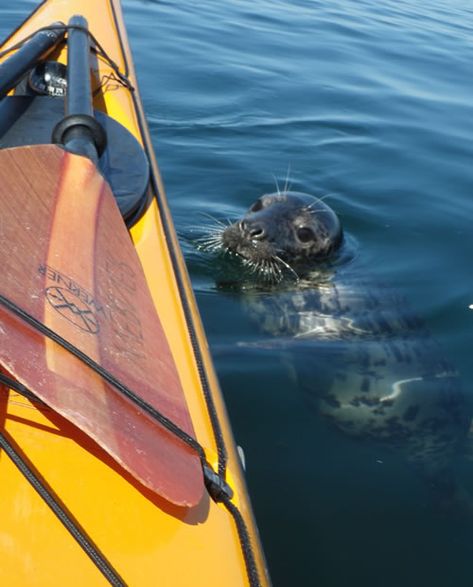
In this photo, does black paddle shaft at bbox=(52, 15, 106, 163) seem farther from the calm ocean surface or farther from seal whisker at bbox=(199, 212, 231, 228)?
seal whisker at bbox=(199, 212, 231, 228)

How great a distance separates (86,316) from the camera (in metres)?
2.11

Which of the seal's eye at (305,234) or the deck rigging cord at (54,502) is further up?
the deck rigging cord at (54,502)

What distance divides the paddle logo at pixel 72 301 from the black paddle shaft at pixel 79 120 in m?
0.92

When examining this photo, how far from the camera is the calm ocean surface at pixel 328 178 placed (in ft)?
10.0

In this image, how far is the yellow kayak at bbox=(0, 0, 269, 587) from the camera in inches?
66.7

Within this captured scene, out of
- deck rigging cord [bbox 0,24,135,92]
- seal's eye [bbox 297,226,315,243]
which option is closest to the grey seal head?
seal's eye [bbox 297,226,315,243]

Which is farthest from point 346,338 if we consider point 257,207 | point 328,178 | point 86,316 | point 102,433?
point 328,178

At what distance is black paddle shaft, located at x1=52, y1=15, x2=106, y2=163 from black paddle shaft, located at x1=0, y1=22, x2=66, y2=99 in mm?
191

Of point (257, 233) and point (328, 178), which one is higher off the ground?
point (257, 233)

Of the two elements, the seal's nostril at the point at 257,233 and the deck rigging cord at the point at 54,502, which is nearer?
the deck rigging cord at the point at 54,502

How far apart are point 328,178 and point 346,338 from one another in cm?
294

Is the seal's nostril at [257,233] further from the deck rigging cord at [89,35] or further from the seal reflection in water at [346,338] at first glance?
the deck rigging cord at [89,35]

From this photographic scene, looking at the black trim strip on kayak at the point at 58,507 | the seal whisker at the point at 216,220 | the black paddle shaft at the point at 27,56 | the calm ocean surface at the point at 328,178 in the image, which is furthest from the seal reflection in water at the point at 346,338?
the black trim strip on kayak at the point at 58,507

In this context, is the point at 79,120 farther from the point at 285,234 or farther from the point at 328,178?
the point at 328,178
